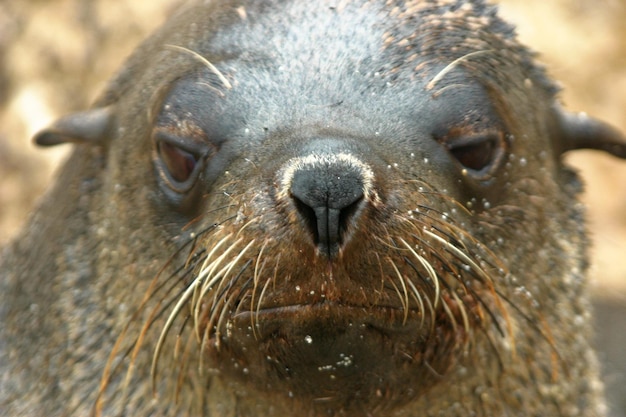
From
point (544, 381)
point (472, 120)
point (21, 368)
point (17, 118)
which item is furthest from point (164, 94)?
point (17, 118)

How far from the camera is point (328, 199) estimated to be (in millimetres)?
3668

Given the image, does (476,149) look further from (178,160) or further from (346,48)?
(178,160)

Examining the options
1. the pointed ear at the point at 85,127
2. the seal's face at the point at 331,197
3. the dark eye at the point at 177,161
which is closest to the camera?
the seal's face at the point at 331,197

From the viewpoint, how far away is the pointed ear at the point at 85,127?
17.5ft

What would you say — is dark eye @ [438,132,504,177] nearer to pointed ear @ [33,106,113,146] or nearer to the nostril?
the nostril

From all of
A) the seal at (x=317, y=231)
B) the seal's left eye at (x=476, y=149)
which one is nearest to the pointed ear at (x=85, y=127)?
the seal at (x=317, y=231)

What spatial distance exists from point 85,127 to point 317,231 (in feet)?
6.80

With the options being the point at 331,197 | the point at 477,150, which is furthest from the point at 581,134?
the point at 331,197

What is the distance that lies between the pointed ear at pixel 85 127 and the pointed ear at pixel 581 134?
216 centimetres

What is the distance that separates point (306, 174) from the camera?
3.73 meters

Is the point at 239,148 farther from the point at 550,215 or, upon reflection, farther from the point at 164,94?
the point at 550,215

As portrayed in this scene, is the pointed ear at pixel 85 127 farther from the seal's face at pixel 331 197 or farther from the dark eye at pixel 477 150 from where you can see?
the dark eye at pixel 477 150

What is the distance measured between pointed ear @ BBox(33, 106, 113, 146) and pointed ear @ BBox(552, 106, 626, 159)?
216cm

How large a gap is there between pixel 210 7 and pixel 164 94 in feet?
2.24
